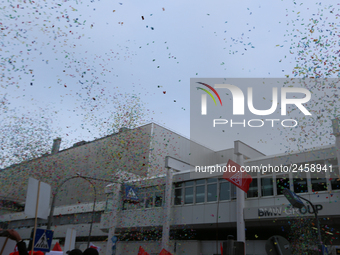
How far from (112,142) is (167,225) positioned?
2028 centimetres

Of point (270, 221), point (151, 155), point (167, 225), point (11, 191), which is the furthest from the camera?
point (11, 191)

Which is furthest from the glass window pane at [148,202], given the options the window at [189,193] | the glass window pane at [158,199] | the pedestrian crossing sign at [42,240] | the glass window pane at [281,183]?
the pedestrian crossing sign at [42,240]

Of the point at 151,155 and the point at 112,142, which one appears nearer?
the point at 151,155

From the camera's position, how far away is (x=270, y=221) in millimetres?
21859

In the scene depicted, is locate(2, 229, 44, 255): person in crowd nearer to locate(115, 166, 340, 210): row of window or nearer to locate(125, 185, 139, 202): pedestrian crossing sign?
locate(115, 166, 340, 210): row of window

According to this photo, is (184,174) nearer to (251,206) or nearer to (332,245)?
(251,206)

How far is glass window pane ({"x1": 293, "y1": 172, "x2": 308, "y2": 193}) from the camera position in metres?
21.1

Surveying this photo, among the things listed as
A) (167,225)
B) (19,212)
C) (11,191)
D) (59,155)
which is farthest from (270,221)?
(11,191)

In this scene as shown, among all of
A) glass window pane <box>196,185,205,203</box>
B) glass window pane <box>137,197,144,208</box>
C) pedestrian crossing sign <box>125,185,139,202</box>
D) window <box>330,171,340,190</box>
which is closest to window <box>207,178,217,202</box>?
glass window pane <box>196,185,205,203</box>

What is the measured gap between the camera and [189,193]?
1122 inches

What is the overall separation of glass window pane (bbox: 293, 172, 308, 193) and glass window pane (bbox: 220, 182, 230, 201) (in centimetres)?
536

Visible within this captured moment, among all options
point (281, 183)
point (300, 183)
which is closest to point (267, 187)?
point (281, 183)

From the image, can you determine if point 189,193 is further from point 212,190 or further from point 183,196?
point 212,190

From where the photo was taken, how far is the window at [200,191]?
27169mm
